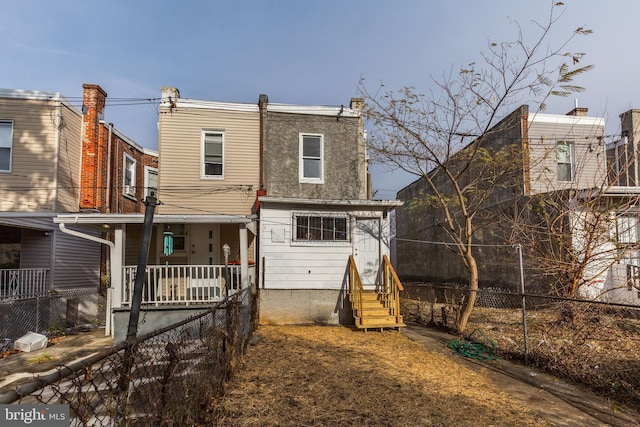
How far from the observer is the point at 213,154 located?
12.4m

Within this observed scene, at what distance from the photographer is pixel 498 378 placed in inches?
243

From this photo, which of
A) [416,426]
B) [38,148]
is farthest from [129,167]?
[416,426]

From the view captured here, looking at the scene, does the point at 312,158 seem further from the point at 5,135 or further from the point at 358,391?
the point at 5,135

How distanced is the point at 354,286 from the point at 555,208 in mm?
5967

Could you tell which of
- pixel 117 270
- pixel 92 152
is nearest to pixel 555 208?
pixel 117 270

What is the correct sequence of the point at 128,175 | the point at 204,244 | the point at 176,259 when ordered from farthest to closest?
1. the point at 128,175
2. the point at 204,244
3. the point at 176,259

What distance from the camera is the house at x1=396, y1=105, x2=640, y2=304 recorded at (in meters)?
8.92

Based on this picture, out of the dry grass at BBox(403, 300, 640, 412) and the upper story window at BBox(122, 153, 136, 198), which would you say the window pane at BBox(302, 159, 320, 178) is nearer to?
the dry grass at BBox(403, 300, 640, 412)

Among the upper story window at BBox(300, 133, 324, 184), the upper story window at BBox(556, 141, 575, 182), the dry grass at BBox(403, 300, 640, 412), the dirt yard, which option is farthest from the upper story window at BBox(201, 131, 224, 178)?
the upper story window at BBox(556, 141, 575, 182)

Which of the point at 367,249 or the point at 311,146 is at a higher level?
the point at 311,146

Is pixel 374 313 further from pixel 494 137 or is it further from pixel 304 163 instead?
pixel 494 137

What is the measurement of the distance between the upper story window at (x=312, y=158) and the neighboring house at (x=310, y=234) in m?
0.03

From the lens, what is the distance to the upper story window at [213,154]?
12352mm

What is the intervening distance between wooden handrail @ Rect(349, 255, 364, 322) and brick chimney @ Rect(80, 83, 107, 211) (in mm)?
9495
